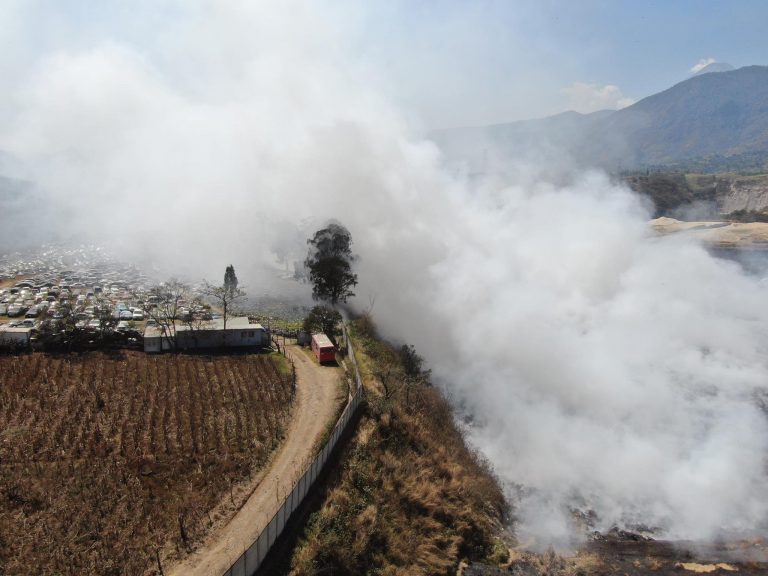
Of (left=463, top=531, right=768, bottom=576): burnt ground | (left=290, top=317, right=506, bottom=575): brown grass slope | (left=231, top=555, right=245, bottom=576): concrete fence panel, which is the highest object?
(left=231, top=555, right=245, bottom=576): concrete fence panel

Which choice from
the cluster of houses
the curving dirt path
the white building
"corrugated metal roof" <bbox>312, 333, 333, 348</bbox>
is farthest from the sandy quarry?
the curving dirt path

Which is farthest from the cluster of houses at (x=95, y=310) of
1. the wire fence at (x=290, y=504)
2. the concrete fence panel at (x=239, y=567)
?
the concrete fence panel at (x=239, y=567)

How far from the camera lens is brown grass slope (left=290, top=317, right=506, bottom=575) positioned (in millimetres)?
16797

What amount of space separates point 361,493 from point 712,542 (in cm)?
1527

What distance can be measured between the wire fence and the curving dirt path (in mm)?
512

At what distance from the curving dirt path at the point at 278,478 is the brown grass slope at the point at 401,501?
58.1 inches

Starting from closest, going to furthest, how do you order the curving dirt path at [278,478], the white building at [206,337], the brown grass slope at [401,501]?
the curving dirt path at [278,478] → the brown grass slope at [401,501] → the white building at [206,337]

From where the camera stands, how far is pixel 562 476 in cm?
2556

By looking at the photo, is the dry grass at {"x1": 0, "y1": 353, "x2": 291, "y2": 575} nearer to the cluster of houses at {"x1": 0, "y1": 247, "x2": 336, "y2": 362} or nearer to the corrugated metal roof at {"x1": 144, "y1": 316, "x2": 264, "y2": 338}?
the cluster of houses at {"x1": 0, "y1": 247, "x2": 336, "y2": 362}

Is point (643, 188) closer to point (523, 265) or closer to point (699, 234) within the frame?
point (699, 234)

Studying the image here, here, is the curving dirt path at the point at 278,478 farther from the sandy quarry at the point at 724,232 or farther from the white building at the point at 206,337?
the sandy quarry at the point at 724,232

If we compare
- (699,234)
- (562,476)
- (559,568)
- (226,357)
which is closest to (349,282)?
(226,357)

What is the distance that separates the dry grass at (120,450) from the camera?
14789mm

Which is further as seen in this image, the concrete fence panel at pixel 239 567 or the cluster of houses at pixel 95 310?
the cluster of houses at pixel 95 310
